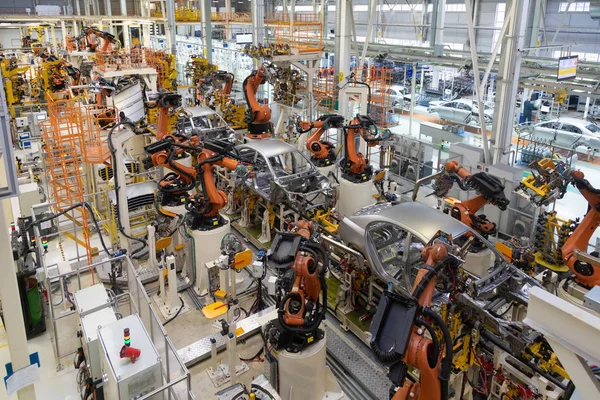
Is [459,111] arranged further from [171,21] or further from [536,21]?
[171,21]

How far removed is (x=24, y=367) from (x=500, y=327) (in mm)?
4710

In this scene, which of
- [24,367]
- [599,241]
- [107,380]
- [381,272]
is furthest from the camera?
[599,241]

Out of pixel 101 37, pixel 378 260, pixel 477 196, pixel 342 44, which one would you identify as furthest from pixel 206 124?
pixel 378 260

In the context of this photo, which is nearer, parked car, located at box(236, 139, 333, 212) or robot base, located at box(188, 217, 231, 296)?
robot base, located at box(188, 217, 231, 296)

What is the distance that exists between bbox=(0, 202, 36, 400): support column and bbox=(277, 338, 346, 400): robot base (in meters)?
2.51

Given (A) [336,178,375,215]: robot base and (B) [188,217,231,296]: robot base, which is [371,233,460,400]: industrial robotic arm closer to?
(B) [188,217,231,296]: robot base

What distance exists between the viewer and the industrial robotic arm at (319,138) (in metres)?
10.8

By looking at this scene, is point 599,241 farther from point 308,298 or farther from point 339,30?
point 339,30

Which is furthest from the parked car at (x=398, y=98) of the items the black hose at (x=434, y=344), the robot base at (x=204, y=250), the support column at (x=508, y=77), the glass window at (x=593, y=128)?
the black hose at (x=434, y=344)

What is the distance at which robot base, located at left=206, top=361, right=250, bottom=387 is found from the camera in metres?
6.14

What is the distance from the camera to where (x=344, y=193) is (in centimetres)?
1055

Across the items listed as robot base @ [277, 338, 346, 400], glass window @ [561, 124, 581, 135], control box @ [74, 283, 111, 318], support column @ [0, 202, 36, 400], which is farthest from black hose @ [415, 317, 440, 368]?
glass window @ [561, 124, 581, 135]

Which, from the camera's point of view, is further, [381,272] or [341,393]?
[381,272]

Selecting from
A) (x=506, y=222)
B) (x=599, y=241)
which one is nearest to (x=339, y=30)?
(x=506, y=222)
